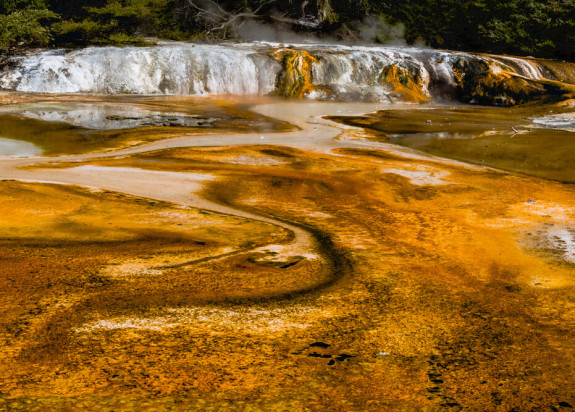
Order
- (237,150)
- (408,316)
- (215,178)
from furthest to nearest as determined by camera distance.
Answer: (237,150) < (215,178) < (408,316)

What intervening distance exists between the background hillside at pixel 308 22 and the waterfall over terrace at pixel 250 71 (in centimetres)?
202

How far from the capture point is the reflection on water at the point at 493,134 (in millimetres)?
7934

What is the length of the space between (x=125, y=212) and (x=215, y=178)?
1516 millimetres

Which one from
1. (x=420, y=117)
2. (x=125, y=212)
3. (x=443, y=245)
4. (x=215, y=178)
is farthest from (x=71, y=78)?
(x=443, y=245)

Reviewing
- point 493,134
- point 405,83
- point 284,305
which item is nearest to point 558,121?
point 493,134

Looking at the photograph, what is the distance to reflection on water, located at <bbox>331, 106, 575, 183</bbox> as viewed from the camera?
7934mm

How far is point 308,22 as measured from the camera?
2470cm

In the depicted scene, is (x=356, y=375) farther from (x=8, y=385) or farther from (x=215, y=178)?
(x=215, y=178)

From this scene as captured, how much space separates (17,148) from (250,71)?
10261 millimetres

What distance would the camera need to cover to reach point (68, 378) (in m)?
2.18

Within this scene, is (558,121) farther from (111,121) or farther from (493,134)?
(111,121)

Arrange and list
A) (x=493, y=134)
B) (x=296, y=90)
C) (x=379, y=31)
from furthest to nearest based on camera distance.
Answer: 1. (x=379, y=31)
2. (x=296, y=90)
3. (x=493, y=134)

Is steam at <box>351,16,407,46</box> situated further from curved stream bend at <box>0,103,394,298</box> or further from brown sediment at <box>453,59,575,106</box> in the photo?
curved stream bend at <box>0,103,394,298</box>

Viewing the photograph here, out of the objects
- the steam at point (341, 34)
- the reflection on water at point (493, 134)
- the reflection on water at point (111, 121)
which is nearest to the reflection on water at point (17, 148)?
the reflection on water at point (111, 121)
